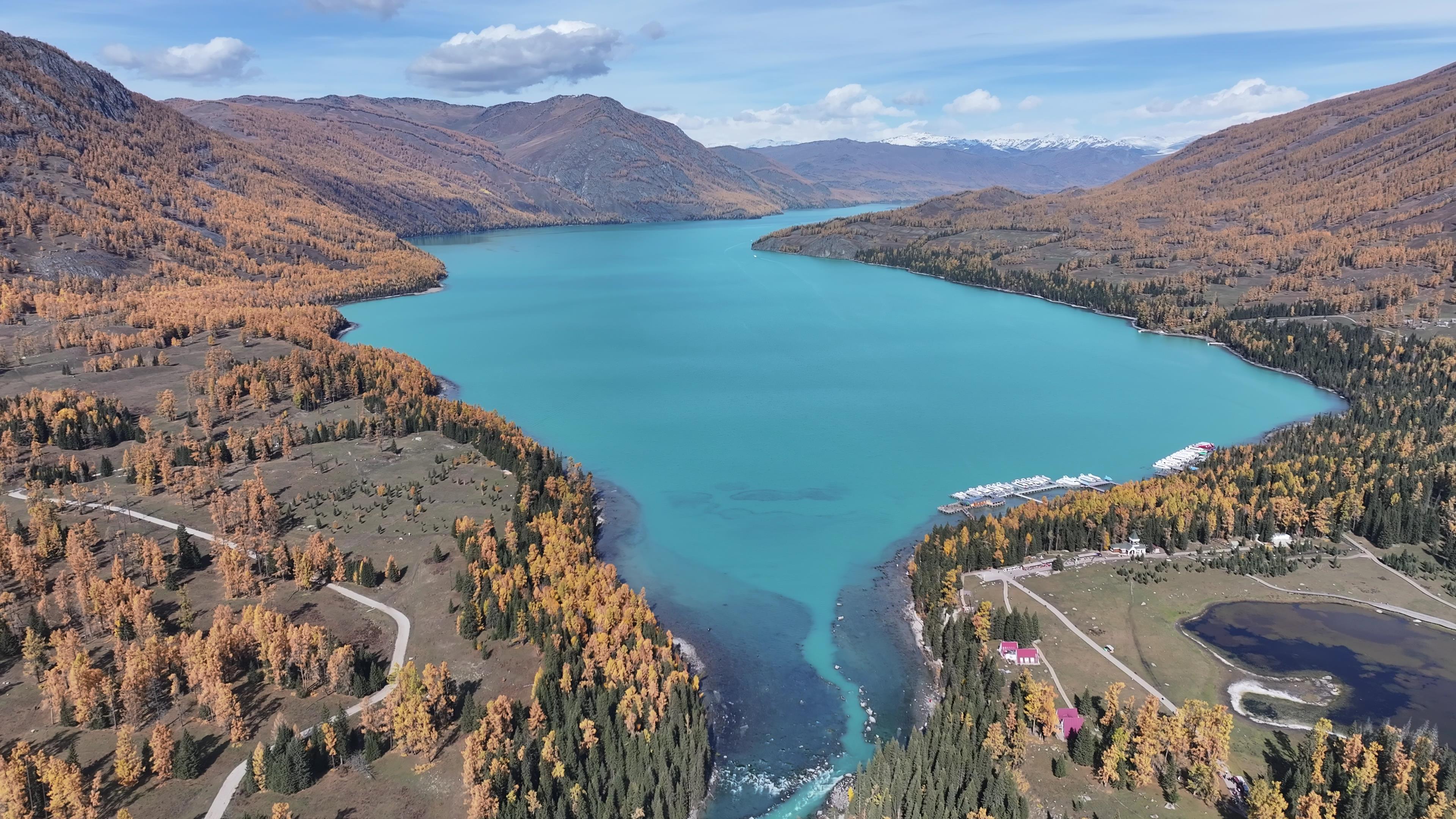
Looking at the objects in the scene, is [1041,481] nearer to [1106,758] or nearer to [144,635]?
[1106,758]

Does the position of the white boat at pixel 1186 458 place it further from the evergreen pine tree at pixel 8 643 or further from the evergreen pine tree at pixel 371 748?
the evergreen pine tree at pixel 8 643

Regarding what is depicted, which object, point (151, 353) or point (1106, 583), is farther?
point (151, 353)

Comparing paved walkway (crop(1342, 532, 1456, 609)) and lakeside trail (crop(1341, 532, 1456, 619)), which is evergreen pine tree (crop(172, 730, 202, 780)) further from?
paved walkway (crop(1342, 532, 1456, 609))

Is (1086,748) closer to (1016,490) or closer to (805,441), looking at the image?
(1016,490)

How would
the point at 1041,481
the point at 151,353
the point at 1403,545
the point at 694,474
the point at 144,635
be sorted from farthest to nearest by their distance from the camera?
the point at 151,353 < the point at 694,474 < the point at 1041,481 < the point at 1403,545 < the point at 144,635

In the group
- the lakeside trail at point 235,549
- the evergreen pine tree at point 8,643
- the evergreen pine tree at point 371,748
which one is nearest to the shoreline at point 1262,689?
the evergreen pine tree at point 371,748

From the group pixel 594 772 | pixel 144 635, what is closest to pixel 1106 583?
pixel 594 772

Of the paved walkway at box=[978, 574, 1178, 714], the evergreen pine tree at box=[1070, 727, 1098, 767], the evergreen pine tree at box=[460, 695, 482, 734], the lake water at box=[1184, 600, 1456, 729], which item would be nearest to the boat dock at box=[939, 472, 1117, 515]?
the paved walkway at box=[978, 574, 1178, 714]

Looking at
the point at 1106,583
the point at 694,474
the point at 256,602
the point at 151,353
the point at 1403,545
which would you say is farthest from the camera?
the point at 151,353
